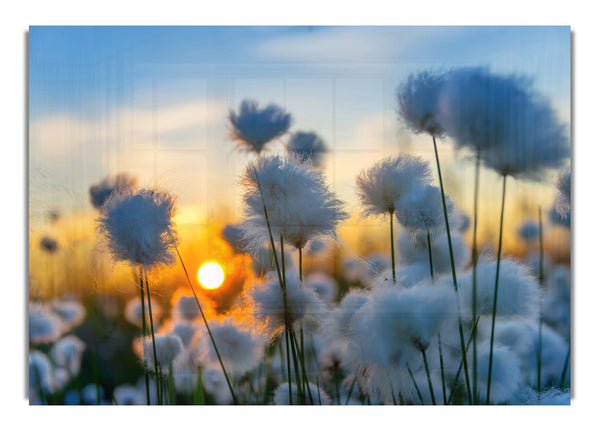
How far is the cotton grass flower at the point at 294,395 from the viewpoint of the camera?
116 inches

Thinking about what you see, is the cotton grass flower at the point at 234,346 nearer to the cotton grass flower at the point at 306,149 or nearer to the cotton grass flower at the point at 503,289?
the cotton grass flower at the point at 306,149

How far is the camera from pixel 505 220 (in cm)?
291

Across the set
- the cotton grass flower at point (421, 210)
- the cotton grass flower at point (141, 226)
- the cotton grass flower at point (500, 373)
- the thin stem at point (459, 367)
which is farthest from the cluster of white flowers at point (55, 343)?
the cotton grass flower at point (500, 373)

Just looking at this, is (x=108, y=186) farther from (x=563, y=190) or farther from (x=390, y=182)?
(x=563, y=190)

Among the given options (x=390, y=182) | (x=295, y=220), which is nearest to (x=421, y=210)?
(x=390, y=182)

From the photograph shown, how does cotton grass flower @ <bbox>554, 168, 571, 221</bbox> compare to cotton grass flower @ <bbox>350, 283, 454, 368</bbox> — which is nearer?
cotton grass flower @ <bbox>350, 283, 454, 368</bbox>

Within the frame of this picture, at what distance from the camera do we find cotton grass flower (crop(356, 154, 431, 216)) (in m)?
2.86

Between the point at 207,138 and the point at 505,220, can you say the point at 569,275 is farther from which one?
the point at 207,138

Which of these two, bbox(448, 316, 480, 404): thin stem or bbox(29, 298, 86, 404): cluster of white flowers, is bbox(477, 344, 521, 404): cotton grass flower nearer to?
bbox(448, 316, 480, 404): thin stem

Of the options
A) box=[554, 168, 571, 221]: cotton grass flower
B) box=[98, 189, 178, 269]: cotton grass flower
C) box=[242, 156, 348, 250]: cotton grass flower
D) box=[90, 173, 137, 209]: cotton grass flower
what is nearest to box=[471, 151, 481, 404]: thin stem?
box=[554, 168, 571, 221]: cotton grass flower

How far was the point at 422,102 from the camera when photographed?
2885 millimetres

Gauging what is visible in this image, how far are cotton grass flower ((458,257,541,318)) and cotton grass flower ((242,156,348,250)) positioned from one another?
0.64 meters

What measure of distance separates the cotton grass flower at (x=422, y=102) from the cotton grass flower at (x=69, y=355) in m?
1.79
